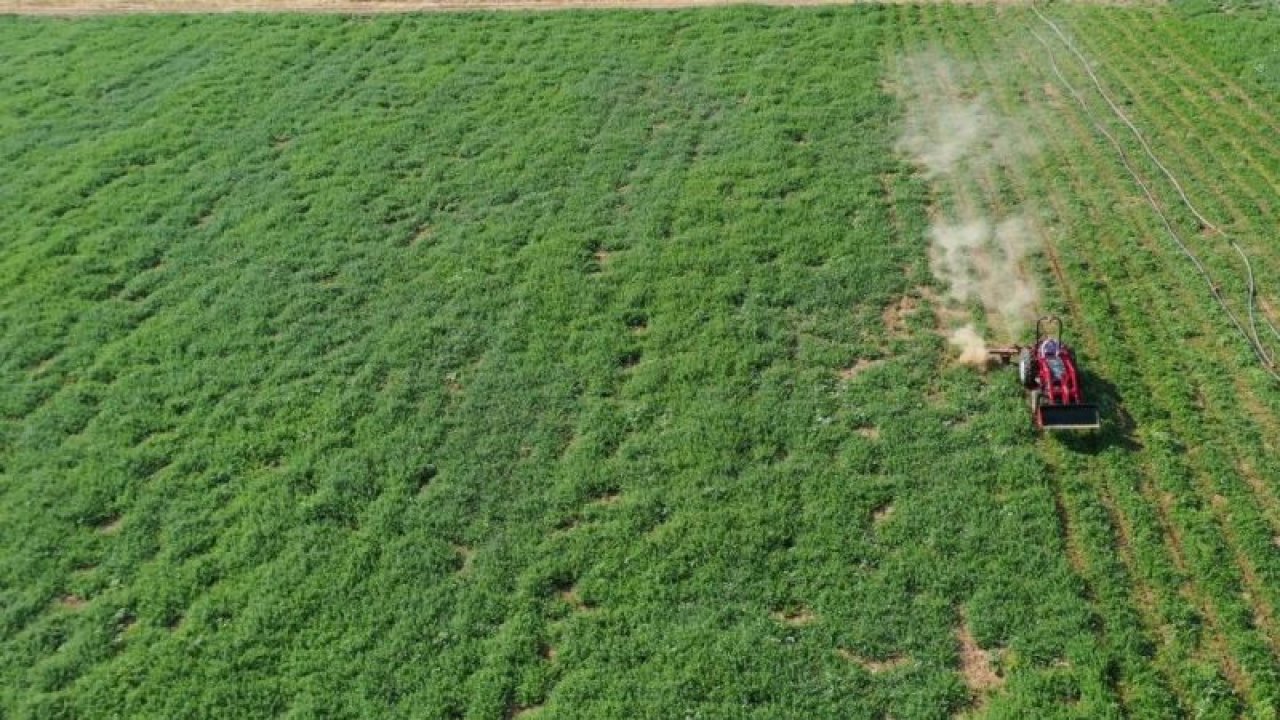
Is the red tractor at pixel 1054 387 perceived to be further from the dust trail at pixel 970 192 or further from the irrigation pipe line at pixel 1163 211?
the irrigation pipe line at pixel 1163 211

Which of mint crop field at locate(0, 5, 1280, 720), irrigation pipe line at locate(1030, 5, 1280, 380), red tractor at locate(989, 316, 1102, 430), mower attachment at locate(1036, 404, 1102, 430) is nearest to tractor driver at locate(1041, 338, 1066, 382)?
red tractor at locate(989, 316, 1102, 430)

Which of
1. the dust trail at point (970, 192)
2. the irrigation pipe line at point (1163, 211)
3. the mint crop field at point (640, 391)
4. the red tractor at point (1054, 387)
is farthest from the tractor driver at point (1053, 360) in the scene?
the irrigation pipe line at point (1163, 211)

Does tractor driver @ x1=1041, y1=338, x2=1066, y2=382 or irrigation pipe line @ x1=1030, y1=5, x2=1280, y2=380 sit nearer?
tractor driver @ x1=1041, y1=338, x2=1066, y2=382

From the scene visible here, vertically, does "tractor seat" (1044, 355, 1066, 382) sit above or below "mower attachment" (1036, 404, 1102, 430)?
above

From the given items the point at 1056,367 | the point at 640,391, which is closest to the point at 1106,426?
the point at 1056,367

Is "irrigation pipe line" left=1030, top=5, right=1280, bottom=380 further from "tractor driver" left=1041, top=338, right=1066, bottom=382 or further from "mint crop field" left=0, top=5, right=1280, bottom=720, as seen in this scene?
"tractor driver" left=1041, top=338, right=1066, bottom=382

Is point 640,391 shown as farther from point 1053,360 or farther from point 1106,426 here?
point 1106,426

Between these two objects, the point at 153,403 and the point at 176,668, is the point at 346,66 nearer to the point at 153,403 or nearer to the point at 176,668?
the point at 153,403

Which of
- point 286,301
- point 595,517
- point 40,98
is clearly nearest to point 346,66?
point 40,98
